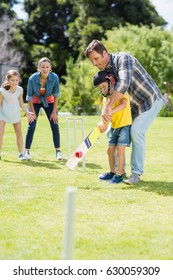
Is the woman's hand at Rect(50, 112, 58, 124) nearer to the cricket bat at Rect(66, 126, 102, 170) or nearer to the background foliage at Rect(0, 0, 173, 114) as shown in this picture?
the cricket bat at Rect(66, 126, 102, 170)

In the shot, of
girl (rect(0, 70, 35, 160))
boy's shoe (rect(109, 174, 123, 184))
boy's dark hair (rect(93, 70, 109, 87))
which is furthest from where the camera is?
girl (rect(0, 70, 35, 160))

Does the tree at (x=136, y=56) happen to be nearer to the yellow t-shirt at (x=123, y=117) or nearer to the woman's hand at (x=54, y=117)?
the woman's hand at (x=54, y=117)

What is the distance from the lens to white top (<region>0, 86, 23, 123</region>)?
877 centimetres

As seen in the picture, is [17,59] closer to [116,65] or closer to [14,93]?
[14,93]

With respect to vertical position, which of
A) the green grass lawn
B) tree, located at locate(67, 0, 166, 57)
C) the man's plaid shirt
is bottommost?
the green grass lawn

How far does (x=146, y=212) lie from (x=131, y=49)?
25797 millimetres

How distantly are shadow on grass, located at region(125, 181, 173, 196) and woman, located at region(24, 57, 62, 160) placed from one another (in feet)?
8.74

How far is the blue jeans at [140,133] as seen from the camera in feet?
20.9

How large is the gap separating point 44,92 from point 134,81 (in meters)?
2.69

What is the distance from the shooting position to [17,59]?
125 feet

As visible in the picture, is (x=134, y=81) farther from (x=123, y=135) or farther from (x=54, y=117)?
(x=54, y=117)

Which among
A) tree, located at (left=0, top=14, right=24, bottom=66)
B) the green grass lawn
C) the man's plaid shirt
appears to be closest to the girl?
the green grass lawn

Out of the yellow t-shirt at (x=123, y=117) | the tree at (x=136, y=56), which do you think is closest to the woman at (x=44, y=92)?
the yellow t-shirt at (x=123, y=117)

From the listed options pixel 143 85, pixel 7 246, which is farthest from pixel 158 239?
pixel 143 85
